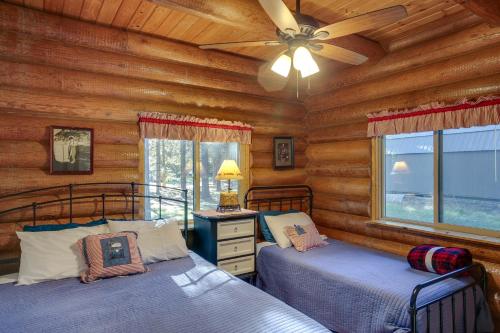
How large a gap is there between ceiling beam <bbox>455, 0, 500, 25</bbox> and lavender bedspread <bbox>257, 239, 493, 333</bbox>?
1.93 meters

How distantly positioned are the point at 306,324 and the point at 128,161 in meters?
2.32

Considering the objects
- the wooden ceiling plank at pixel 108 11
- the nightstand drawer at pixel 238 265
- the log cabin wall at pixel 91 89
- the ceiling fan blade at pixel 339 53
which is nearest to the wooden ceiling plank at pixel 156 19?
the log cabin wall at pixel 91 89

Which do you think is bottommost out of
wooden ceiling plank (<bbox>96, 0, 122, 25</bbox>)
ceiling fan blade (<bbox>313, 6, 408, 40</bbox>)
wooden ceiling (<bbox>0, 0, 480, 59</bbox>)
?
ceiling fan blade (<bbox>313, 6, 408, 40</bbox>)

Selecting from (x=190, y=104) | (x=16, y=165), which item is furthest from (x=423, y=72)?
(x=16, y=165)

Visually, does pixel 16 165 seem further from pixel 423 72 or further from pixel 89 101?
pixel 423 72

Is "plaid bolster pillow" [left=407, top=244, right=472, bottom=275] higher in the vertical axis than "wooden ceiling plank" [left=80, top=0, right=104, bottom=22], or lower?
lower

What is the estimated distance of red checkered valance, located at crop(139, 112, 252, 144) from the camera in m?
3.32

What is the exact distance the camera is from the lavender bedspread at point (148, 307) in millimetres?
1703

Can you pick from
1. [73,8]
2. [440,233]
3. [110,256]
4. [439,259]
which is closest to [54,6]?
[73,8]

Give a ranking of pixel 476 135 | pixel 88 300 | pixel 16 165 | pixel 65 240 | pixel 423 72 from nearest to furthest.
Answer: pixel 88 300, pixel 65 240, pixel 16 165, pixel 476 135, pixel 423 72

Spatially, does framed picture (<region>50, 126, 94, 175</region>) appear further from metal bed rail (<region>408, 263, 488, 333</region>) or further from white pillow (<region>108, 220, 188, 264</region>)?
metal bed rail (<region>408, 263, 488, 333</region>)

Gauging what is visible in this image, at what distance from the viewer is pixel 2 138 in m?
2.68

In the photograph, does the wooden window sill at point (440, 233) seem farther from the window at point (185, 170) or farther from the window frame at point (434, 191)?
the window at point (185, 170)

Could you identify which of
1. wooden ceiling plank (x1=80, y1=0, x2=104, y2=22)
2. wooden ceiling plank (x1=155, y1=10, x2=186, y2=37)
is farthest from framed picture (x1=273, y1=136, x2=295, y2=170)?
wooden ceiling plank (x1=80, y1=0, x2=104, y2=22)
